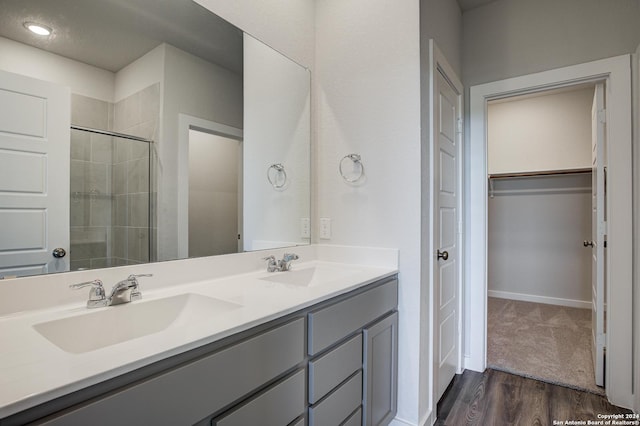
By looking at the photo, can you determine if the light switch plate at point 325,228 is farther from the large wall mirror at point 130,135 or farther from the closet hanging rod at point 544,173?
the closet hanging rod at point 544,173

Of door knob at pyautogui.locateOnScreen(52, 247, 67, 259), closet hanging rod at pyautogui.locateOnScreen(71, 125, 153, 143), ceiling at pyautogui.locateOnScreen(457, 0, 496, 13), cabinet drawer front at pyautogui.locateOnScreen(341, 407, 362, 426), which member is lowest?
cabinet drawer front at pyautogui.locateOnScreen(341, 407, 362, 426)

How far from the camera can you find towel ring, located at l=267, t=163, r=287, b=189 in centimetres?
180

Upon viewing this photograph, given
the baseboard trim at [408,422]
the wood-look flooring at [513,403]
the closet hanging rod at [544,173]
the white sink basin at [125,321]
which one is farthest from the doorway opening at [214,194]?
the closet hanging rod at [544,173]

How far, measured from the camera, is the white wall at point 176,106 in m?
1.26

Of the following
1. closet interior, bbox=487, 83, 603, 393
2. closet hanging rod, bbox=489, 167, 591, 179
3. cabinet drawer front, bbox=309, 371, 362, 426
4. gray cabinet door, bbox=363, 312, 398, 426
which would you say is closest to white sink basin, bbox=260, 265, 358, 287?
gray cabinet door, bbox=363, 312, 398, 426

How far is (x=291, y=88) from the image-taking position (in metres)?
1.89

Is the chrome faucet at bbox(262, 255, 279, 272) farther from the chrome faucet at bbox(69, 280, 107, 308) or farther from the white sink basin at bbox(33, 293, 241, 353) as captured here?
the chrome faucet at bbox(69, 280, 107, 308)

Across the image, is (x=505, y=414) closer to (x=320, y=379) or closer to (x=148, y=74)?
(x=320, y=379)

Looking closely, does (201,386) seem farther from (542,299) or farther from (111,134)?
(542,299)

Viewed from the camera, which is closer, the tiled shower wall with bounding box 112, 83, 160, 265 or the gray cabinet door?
the tiled shower wall with bounding box 112, 83, 160, 265

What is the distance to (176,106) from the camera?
1.32m

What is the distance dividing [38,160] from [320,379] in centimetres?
112

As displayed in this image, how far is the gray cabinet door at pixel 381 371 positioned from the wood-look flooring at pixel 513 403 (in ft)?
1.54

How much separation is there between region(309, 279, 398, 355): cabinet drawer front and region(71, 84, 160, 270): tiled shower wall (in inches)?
26.1
